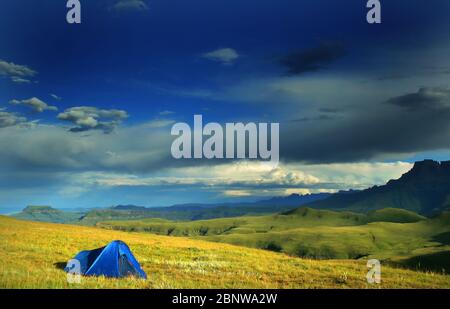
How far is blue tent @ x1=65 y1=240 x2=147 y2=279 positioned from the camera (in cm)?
2762

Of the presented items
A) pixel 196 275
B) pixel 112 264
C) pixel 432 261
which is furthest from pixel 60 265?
pixel 432 261

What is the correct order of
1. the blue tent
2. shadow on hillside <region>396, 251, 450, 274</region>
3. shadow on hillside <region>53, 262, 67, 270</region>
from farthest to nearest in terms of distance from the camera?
shadow on hillside <region>396, 251, 450, 274</region>, shadow on hillside <region>53, 262, 67, 270</region>, the blue tent

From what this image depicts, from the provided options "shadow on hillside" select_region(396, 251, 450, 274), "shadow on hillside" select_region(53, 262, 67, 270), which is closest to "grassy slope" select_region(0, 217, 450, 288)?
"shadow on hillside" select_region(53, 262, 67, 270)

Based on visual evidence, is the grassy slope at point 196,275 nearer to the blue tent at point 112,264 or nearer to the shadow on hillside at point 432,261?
the blue tent at point 112,264

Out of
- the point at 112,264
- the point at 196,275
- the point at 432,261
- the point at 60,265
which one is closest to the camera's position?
the point at 112,264

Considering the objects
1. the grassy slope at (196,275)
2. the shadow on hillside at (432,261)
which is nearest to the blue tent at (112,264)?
the grassy slope at (196,275)

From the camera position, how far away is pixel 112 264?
27.9 metres

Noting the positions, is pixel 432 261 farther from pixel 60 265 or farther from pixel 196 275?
pixel 60 265

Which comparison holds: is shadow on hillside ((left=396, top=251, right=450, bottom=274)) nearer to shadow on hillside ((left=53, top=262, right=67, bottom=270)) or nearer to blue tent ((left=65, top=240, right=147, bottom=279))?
blue tent ((left=65, top=240, right=147, bottom=279))

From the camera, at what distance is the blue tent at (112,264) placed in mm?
27625

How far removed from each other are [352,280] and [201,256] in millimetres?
18693
